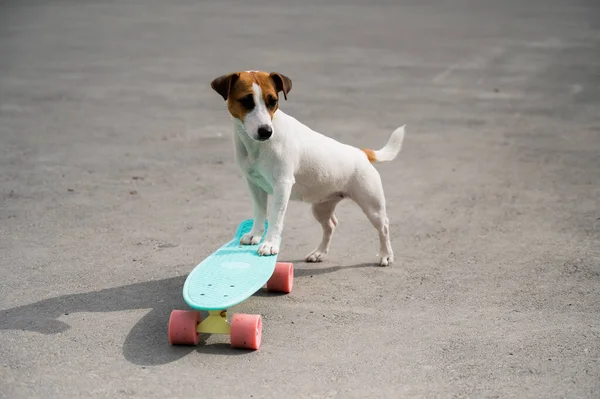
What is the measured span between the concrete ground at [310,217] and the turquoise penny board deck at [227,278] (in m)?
0.28

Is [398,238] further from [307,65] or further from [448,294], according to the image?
[307,65]

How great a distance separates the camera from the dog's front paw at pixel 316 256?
6320 millimetres

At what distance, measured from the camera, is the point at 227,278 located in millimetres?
5055

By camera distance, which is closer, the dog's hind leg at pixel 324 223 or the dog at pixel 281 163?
the dog at pixel 281 163

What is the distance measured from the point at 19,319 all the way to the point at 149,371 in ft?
3.66

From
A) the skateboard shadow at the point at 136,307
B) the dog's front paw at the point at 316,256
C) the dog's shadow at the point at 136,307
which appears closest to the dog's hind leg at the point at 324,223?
the dog's front paw at the point at 316,256

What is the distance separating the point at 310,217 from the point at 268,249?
1.97 m

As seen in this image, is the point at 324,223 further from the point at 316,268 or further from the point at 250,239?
the point at 250,239

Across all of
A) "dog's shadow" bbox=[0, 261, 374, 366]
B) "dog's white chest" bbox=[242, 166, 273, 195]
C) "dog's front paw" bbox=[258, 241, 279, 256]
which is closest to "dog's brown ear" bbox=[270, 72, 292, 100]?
"dog's white chest" bbox=[242, 166, 273, 195]

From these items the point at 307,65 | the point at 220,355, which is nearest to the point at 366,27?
the point at 307,65

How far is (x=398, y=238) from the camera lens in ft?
22.4

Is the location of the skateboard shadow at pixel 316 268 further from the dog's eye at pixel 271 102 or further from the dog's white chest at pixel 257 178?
the dog's eye at pixel 271 102

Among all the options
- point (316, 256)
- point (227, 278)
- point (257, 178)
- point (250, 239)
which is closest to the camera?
point (227, 278)

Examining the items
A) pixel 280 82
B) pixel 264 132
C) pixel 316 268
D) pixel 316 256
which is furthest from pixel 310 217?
pixel 264 132
